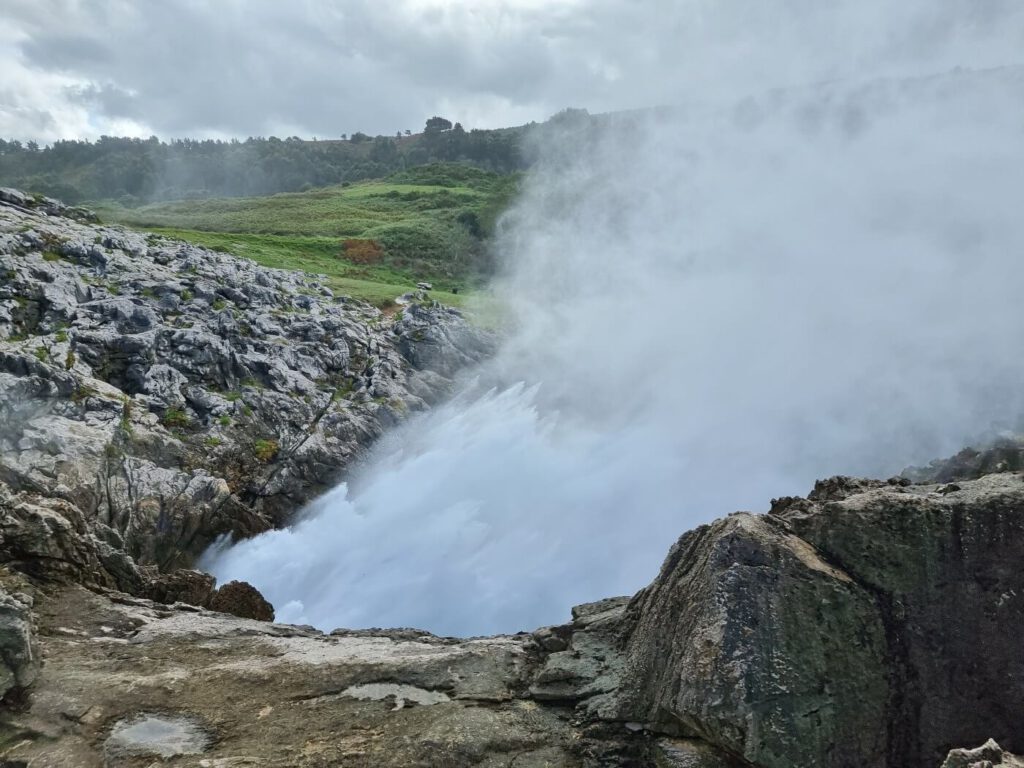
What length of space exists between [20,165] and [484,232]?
5879 inches

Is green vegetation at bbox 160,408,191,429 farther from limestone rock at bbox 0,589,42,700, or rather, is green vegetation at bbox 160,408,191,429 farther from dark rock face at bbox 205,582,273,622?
limestone rock at bbox 0,589,42,700

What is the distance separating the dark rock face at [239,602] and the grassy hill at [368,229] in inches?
1858

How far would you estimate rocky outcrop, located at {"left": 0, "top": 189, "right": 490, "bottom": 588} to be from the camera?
3278cm

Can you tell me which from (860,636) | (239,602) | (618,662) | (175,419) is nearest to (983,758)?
(860,636)

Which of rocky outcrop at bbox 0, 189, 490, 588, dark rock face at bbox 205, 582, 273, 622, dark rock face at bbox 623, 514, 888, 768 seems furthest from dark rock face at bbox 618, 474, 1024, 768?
rocky outcrop at bbox 0, 189, 490, 588

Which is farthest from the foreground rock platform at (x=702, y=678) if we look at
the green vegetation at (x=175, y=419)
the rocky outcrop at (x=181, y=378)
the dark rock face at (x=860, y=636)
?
the green vegetation at (x=175, y=419)

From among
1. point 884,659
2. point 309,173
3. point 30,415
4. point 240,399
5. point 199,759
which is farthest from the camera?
point 309,173

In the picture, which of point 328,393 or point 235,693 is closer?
point 235,693

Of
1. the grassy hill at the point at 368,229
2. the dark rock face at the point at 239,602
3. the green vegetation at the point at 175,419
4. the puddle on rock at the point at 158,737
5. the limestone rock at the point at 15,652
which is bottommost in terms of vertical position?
the puddle on rock at the point at 158,737

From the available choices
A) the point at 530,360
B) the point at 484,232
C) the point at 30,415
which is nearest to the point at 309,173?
the point at 484,232

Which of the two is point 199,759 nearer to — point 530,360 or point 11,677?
point 11,677

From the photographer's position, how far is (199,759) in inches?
377

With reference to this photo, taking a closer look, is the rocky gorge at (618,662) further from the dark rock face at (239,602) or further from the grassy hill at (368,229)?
the grassy hill at (368,229)

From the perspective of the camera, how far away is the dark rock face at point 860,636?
8.40 meters
